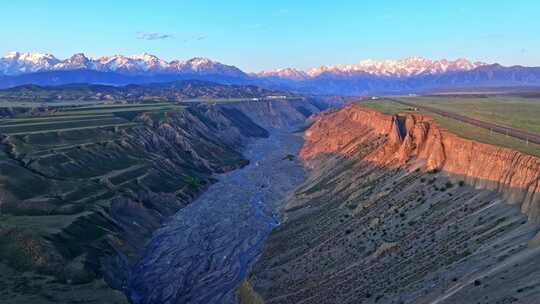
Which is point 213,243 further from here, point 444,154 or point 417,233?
point 444,154

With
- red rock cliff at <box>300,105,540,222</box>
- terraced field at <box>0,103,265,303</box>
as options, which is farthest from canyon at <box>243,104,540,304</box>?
terraced field at <box>0,103,265,303</box>

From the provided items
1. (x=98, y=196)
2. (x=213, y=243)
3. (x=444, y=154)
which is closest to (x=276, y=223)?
(x=213, y=243)

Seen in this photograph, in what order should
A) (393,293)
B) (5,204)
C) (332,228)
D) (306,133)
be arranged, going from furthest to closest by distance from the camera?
(306,133)
(5,204)
(332,228)
(393,293)

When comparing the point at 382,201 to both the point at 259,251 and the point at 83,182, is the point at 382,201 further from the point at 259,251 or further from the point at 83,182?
the point at 83,182

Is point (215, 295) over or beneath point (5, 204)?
beneath

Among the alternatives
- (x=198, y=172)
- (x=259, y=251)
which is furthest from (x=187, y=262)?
(x=198, y=172)

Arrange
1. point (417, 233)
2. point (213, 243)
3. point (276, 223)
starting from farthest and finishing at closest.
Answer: point (276, 223) < point (213, 243) < point (417, 233)

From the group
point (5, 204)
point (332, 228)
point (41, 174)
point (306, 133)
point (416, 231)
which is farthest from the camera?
point (306, 133)
